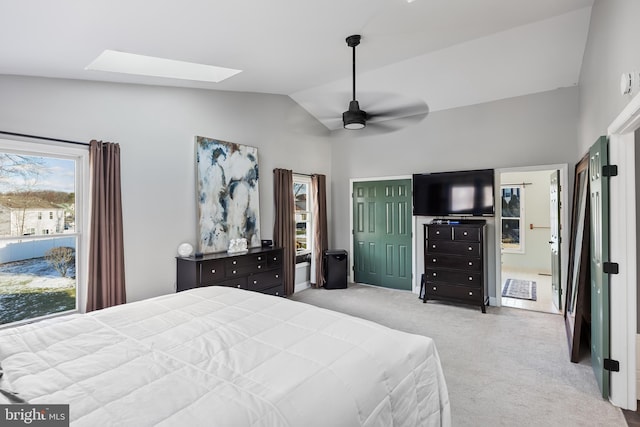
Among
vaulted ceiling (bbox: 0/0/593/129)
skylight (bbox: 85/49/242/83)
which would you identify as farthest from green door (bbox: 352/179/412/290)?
skylight (bbox: 85/49/242/83)

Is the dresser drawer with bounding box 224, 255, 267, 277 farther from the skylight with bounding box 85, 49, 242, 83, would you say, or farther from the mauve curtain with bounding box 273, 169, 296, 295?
the skylight with bounding box 85, 49, 242, 83

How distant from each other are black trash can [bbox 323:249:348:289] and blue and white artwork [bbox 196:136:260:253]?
4.98 feet

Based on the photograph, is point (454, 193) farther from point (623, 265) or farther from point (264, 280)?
point (264, 280)

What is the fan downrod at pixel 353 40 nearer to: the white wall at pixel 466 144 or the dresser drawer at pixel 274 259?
the white wall at pixel 466 144

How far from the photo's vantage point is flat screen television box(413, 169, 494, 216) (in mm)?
4828

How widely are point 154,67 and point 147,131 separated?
27.5 inches

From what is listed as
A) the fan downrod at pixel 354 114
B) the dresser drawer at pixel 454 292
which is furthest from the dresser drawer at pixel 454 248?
the fan downrod at pixel 354 114

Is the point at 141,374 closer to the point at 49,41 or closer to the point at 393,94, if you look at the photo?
the point at 49,41

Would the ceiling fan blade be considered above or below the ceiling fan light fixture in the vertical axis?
above

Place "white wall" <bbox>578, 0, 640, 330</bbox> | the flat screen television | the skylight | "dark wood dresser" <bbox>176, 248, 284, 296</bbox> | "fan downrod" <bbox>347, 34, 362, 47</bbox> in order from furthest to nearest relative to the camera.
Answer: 1. the flat screen television
2. "dark wood dresser" <bbox>176, 248, 284, 296</bbox>
3. "fan downrod" <bbox>347, 34, 362, 47</bbox>
4. the skylight
5. "white wall" <bbox>578, 0, 640, 330</bbox>

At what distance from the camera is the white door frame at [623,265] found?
7.42 feet

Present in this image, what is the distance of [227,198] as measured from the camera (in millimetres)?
4531

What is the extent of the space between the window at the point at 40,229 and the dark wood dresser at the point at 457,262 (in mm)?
4409

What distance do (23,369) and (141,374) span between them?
54 centimetres
